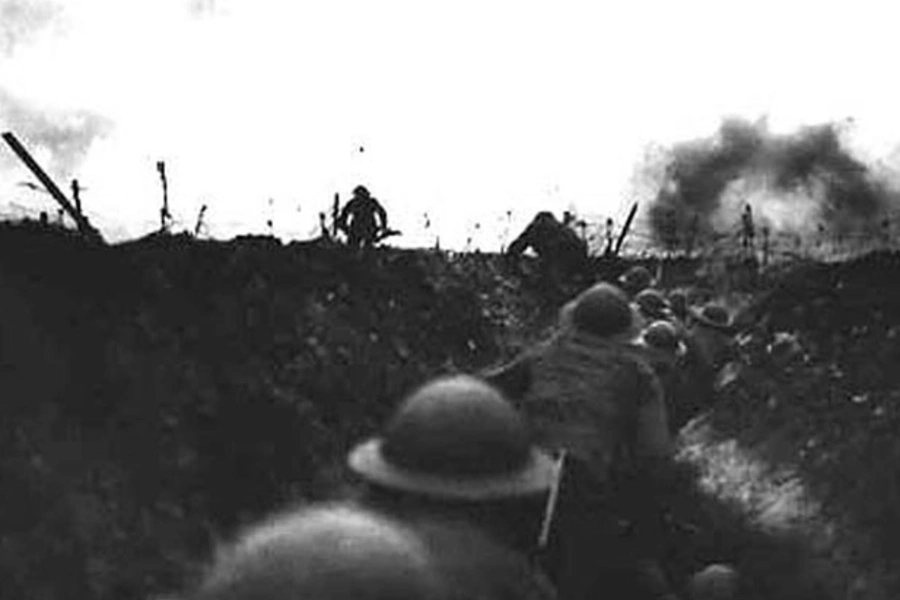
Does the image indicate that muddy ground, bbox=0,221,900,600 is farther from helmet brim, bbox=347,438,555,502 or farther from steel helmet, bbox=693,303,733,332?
helmet brim, bbox=347,438,555,502

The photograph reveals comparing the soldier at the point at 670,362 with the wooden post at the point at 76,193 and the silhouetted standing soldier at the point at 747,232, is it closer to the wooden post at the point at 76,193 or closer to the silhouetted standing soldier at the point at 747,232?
the wooden post at the point at 76,193

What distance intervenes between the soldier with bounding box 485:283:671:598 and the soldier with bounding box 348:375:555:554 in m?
1.29

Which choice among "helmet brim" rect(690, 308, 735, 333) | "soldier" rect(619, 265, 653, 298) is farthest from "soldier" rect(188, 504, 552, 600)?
"soldier" rect(619, 265, 653, 298)

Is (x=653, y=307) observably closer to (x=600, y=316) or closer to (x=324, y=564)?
(x=600, y=316)

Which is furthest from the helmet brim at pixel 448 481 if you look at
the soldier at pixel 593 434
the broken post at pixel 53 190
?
the broken post at pixel 53 190

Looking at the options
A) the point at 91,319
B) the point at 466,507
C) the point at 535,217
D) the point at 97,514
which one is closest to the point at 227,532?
the point at 97,514

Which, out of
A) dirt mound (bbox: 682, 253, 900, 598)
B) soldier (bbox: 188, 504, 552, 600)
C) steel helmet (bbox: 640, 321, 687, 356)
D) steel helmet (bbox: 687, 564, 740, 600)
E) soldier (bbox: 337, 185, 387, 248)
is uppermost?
soldier (bbox: 337, 185, 387, 248)

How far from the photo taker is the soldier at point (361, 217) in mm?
19266

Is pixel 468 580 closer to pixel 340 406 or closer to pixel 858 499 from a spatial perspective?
pixel 858 499

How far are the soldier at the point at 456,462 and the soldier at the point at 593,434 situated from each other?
50.8 inches

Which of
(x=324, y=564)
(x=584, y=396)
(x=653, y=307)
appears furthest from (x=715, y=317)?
(x=324, y=564)

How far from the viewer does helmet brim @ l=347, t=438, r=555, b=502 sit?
7941mm

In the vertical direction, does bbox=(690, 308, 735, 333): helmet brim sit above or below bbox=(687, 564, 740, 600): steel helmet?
above

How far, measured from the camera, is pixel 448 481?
7.97 meters
